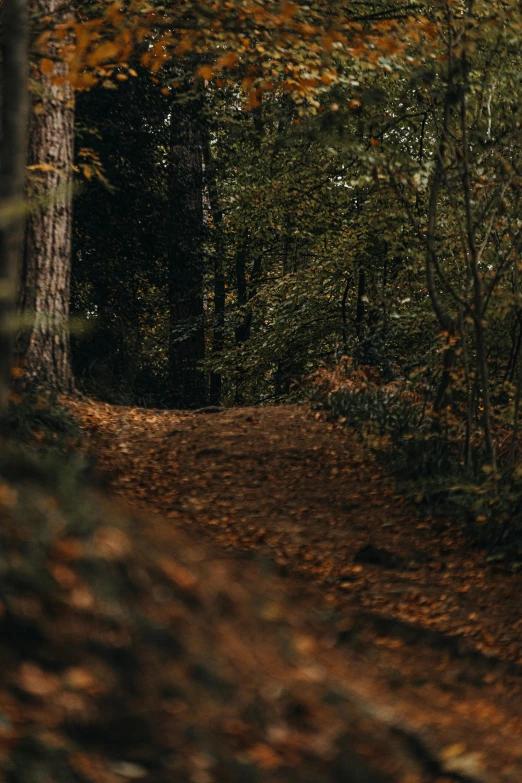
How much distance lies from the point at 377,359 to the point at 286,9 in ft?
18.8

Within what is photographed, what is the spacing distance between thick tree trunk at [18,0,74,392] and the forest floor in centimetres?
57

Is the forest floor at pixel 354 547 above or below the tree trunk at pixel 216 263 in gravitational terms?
below

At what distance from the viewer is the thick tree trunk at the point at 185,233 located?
12.2m

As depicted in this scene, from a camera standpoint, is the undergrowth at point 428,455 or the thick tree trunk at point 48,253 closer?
the undergrowth at point 428,455

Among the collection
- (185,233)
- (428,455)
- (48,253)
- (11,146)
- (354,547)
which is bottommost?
(354,547)

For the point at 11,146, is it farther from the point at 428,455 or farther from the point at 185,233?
the point at 185,233

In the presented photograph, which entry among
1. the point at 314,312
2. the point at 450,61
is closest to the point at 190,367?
the point at 314,312

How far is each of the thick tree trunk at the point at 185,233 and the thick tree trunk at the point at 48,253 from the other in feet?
13.3

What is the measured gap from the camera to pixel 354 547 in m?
5.99

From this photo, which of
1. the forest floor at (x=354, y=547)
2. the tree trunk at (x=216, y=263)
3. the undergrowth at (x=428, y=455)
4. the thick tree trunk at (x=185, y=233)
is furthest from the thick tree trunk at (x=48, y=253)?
the tree trunk at (x=216, y=263)

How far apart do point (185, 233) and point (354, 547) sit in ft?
24.3

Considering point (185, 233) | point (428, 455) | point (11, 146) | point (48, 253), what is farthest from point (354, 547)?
point (185, 233)

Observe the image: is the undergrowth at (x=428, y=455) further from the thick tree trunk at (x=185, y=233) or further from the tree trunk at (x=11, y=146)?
the tree trunk at (x=11, y=146)

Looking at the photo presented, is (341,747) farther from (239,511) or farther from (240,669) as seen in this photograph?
(239,511)
